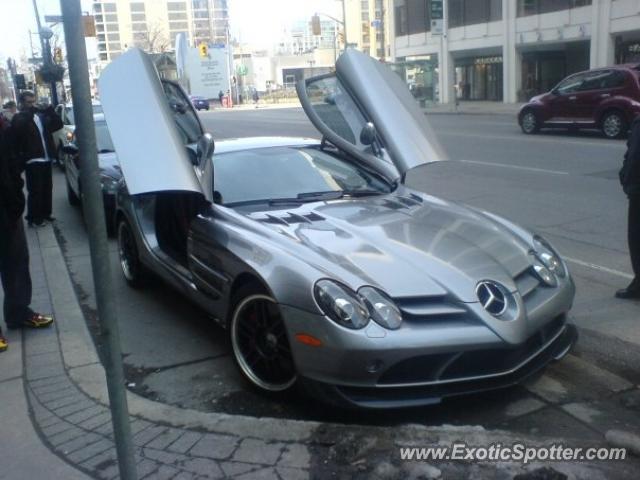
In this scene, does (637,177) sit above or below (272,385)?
above

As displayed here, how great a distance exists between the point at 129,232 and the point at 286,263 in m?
2.88

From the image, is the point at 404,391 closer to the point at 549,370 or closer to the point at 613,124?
the point at 549,370

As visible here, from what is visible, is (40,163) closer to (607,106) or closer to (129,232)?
(129,232)

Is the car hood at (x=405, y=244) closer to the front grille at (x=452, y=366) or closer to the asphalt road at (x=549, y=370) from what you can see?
the front grille at (x=452, y=366)

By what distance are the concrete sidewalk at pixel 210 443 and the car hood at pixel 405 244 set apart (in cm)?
73

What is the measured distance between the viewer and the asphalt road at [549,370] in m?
3.66

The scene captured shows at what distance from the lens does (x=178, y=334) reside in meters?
5.07

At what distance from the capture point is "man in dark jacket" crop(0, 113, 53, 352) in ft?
15.8

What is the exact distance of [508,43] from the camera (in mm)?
35938

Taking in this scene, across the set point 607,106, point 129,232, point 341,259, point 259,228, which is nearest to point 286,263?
point 341,259

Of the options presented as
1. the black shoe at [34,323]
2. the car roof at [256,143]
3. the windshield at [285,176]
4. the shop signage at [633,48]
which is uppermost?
the shop signage at [633,48]

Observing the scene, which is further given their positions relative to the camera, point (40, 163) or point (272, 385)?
point (40, 163)

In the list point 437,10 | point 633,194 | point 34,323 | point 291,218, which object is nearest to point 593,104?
point 633,194

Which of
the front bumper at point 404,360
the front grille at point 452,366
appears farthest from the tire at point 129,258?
the front grille at point 452,366
